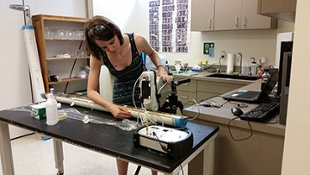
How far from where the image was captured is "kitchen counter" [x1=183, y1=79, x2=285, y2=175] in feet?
4.65

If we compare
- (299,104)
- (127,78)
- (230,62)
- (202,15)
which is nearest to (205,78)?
(230,62)

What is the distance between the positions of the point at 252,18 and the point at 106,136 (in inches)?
105

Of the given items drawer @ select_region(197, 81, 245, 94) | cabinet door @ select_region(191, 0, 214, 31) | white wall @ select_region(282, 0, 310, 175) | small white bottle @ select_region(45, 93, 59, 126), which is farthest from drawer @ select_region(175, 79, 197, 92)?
white wall @ select_region(282, 0, 310, 175)

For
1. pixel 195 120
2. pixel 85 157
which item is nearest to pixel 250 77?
pixel 195 120

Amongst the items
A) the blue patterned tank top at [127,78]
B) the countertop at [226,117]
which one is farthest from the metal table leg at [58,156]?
the countertop at [226,117]

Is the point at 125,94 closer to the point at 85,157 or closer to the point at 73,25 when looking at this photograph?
the point at 85,157

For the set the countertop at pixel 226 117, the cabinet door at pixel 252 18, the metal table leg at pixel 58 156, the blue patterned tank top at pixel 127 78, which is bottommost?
the metal table leg at pixel 58 156

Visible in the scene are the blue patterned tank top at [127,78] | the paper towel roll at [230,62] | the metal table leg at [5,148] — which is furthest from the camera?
the paper towel roll at [230,62]

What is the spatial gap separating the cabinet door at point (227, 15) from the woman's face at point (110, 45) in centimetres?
218

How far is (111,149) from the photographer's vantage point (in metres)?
1.20

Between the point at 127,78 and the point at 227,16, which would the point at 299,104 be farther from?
the point at 227,16

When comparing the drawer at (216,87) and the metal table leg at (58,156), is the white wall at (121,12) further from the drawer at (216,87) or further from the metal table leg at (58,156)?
the metal table leg at (58,156)

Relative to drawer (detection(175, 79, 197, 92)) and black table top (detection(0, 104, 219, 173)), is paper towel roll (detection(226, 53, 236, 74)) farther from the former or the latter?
black table top (detection(0, 104, 219, 173))

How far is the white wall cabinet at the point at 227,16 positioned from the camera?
3150 mm
